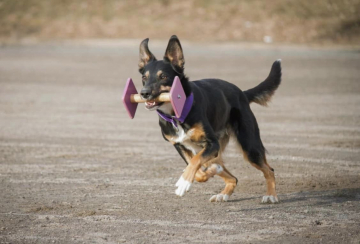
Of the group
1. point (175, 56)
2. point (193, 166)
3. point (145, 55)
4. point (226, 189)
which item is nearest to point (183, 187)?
point (193, 166)

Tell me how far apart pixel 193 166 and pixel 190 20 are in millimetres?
33328

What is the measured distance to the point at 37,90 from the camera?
18.9 meters

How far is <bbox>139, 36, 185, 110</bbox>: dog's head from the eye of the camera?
6961mm

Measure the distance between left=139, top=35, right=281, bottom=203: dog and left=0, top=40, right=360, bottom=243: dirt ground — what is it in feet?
0.98

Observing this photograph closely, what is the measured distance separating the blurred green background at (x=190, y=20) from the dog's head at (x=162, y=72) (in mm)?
27125

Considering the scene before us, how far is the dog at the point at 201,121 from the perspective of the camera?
6961 millimetres

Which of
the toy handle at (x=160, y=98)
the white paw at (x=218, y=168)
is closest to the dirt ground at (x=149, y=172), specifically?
the white paw at (x=218, y=168)

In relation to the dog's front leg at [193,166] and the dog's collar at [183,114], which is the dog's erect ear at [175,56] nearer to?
the dog's collar at [183,114]

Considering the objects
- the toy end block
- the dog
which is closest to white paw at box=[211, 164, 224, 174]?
the dog

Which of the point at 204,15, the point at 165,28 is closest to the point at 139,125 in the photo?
the point at 165,28

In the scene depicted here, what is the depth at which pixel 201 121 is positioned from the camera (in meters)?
7.01

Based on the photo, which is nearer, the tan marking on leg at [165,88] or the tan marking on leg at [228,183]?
the tan marking on leg at [165,88]

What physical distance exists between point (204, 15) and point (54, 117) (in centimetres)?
2709

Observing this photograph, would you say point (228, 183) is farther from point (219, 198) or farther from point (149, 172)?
point (149, 172)
